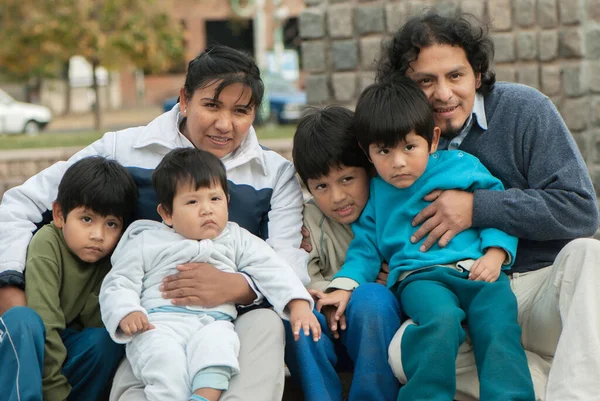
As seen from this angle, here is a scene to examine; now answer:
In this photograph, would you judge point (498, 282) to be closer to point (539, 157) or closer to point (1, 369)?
point (539, 157)

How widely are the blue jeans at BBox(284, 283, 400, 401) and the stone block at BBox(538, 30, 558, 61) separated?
535 centimetres

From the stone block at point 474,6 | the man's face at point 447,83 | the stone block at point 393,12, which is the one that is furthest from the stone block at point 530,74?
the man's face at point 447,83

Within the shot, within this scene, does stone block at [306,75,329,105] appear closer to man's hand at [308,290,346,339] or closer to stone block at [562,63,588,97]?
stone block at [562,63,588,97]

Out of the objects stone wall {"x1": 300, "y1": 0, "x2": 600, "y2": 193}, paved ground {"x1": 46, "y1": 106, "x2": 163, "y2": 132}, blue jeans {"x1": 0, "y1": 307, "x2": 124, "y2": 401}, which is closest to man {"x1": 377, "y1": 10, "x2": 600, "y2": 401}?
blue jeans {"x1": 0, "y1": 307, "x2": 124, "y2": 401}

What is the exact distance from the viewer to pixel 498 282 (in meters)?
3.20

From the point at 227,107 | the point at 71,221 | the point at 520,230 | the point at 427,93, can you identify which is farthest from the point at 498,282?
the point at 71,221

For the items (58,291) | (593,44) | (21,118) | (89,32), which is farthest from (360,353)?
(21,118)

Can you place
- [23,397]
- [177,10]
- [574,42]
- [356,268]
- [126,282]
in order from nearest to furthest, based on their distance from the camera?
1. [23,397]
2. [126,282]
3. [356,268]
4. [574,42]
5. [177,10]

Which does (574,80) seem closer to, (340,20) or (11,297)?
(340,20)

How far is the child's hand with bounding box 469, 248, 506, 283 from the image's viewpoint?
10.6 feet

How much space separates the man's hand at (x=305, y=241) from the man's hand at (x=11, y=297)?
1092mm

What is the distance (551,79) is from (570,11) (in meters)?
0.61

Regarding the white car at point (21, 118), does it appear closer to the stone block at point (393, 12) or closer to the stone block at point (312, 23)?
the stone block at point (312, 23)

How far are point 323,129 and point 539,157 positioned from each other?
2.75ft
